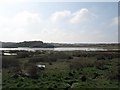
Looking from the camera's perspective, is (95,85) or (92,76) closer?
(95,85)

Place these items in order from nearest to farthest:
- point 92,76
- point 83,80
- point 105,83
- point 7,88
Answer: point 7,88, point 105,83, point 83,80, point 92,76

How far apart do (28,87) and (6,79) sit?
3.56 m

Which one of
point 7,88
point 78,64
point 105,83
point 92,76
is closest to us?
point 7,88

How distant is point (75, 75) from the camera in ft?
65.7

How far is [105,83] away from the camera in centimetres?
1667

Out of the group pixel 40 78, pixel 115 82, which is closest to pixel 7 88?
pixel 40 78

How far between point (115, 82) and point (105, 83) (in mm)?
790

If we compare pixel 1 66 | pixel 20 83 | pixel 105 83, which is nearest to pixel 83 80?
pixel 105 83

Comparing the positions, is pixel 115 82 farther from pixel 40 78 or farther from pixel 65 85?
pixel 40 78

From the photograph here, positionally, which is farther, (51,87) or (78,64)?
(78,64)

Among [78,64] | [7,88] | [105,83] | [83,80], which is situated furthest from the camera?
[78,64]

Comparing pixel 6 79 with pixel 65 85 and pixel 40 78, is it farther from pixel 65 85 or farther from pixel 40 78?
pixel 65 85

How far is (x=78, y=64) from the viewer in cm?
2575

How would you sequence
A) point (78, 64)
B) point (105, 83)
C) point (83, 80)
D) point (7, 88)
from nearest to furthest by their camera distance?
1. point (7, 88)
2. point (105, 83)
3. point (83, 80)
4. point (78, 64)
